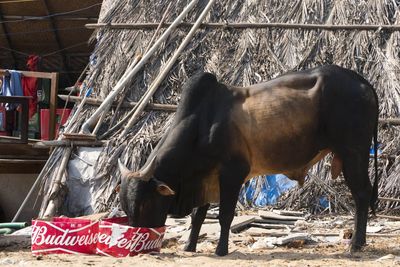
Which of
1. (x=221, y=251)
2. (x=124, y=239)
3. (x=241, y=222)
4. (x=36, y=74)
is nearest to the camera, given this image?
(x=124, y=239)

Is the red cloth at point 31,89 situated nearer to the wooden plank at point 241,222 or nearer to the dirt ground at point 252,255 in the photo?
the dirt ground at point 252,255

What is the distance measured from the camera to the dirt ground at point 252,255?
6789mm

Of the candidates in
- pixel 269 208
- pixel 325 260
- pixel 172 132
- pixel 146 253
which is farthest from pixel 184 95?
pixel 269 208

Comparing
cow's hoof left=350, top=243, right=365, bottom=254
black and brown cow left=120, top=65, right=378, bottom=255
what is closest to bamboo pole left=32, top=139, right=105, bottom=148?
black and brown cow left=120, top=65, right=378, bottom=255

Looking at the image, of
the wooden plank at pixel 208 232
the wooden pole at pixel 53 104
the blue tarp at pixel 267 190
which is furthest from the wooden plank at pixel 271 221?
the wooden pole at pixel 53 104

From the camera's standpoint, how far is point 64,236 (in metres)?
7.23

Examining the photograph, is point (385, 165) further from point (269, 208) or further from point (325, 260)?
point (325, 260)

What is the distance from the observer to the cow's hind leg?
A: 302 inches

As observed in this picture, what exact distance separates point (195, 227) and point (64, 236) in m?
1.26

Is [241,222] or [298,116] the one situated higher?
[298,116]

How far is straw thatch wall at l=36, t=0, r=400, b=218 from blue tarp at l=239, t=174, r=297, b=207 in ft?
0.68

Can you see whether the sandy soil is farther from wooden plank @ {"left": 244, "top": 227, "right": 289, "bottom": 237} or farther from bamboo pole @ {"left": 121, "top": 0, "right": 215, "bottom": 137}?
bamboo pole @ {"left": 121, "top": 0, "right": 215, "bottom": 137}

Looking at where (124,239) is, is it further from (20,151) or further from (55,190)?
(20,151)

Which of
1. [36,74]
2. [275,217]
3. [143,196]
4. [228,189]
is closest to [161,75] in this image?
[36,74]
